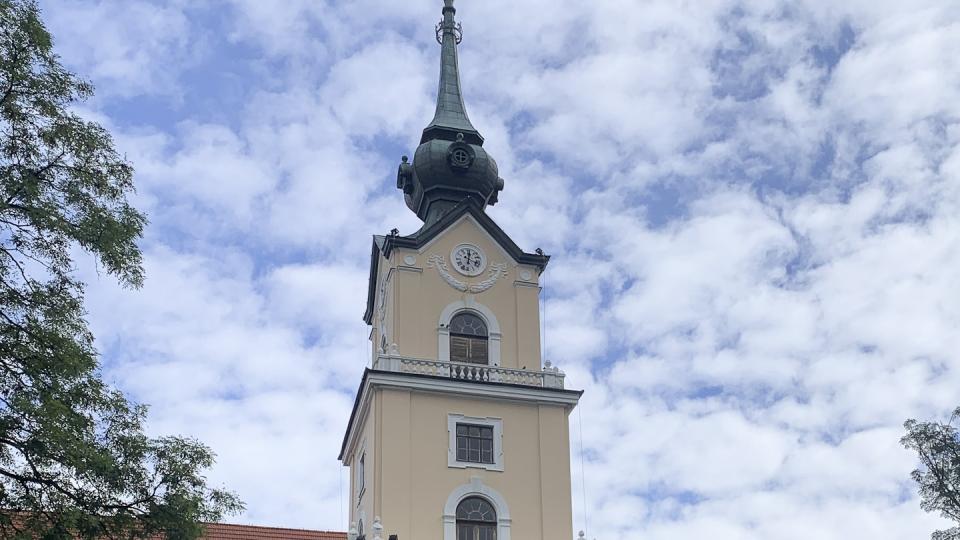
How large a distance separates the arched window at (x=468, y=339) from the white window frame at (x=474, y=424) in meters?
1.97

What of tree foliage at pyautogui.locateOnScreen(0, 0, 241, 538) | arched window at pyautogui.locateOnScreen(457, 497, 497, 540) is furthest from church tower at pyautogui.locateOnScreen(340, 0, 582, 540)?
tree foliage at pyautogui.locateOnScreen(0, 0, 241, 538)

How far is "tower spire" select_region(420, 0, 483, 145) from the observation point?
37.9m

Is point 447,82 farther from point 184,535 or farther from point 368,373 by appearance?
point 184,535

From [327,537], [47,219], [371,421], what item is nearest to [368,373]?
[371,421]

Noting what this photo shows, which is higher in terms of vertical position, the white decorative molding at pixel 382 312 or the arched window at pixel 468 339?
the white decorative molding at pixel 382 312

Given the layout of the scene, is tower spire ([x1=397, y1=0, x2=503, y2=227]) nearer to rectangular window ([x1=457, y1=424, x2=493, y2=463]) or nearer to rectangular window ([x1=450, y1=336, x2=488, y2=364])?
rectangular window ([x1=450, y1=336, x2=488, y2=364])

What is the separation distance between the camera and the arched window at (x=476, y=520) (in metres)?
30.6

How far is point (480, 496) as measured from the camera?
102 ft

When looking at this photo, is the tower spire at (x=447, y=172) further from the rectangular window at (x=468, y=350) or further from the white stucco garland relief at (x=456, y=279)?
the rectangular window at (x=468, y=350)

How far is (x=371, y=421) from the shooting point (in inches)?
1252

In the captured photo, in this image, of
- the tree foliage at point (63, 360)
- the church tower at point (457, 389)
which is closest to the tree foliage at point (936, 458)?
the church tower at point (457, 389)

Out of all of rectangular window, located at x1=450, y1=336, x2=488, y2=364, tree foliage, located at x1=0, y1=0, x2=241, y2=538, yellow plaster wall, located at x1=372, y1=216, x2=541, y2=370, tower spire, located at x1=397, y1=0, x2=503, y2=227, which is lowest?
tree foliage, located at x1=0, y1=0, x2=241, y2=538

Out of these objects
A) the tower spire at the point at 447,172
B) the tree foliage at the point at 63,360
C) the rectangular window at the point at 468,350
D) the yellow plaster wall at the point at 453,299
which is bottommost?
the tree foliage at the point at 63,360

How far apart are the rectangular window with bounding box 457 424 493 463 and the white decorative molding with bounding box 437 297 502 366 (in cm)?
215
